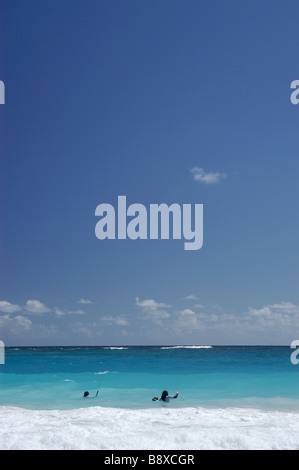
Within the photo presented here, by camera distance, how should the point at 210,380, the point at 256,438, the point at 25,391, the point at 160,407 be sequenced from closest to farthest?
the point at 256,438 → the point at 160,407 → the point at 25,391 → the point at 210,380

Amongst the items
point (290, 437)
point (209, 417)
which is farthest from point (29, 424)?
point (290, 437)

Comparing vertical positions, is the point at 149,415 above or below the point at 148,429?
below

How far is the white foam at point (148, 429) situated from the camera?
Answer: 5855mm

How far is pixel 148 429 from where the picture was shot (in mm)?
6949

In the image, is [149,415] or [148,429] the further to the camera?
[149,415]

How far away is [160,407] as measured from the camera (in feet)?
33.2

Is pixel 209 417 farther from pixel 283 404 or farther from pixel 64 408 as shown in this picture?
pixel 64 408

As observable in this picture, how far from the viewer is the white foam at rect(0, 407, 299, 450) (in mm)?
5855
